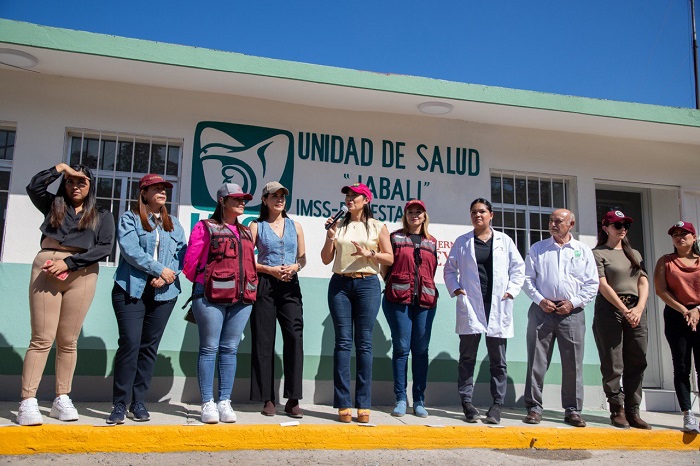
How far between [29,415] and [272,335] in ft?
6.25

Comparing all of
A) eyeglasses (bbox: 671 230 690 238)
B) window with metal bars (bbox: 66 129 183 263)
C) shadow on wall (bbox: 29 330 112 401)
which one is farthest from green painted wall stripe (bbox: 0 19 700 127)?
shadow on wall (bbox: 29 330 112 401)

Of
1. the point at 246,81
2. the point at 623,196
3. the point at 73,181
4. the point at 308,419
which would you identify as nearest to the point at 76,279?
the point at 73,181

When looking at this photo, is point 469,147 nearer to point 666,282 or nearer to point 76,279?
point 666,282

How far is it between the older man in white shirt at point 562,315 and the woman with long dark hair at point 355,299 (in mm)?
1589

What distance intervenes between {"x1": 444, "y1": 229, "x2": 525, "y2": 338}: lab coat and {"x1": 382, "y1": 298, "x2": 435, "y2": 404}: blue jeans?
35cm

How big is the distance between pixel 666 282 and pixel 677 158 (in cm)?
277

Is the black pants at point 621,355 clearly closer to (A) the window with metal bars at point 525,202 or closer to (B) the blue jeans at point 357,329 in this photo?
(A) the window with metal bars at point 525,202

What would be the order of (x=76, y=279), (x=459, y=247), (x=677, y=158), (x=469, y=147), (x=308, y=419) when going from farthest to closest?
(x=677, y=158) < (x=469, y=147) < (x=459, y=247) < (x=308, y=419) < (x=76, y=279)

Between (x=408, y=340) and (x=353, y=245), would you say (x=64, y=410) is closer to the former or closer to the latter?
(x=353, y=245)

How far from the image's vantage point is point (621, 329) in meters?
5.93

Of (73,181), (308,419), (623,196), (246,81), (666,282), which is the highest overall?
(246,81)

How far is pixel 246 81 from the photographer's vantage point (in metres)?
6.33

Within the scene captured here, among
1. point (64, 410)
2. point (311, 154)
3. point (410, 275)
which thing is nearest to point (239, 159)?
point (311, 154)

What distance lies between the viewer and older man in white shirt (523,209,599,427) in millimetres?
5816
